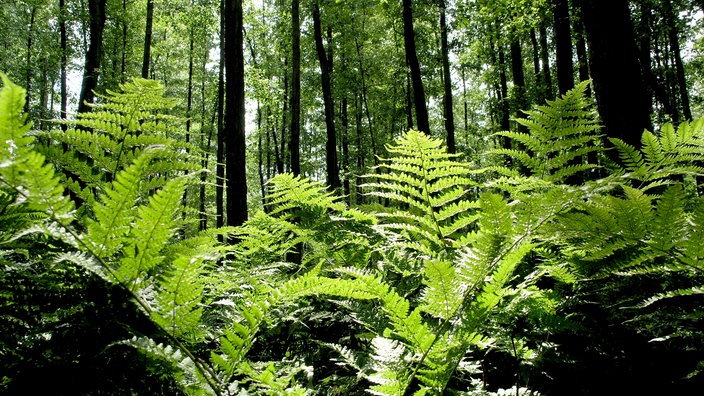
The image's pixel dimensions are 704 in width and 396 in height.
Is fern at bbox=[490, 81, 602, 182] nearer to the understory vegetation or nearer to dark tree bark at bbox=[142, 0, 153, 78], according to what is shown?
the understory vegetation

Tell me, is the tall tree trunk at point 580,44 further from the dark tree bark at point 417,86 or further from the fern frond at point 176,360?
the fern frond at point 176,360

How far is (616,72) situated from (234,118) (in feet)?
18.8

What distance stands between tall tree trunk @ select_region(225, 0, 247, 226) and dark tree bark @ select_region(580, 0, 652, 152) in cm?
524

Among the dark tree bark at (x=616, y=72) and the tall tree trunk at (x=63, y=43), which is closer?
the dark tree bark at (x=616, y=72)

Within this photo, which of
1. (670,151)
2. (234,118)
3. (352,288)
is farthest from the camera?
(234,118)

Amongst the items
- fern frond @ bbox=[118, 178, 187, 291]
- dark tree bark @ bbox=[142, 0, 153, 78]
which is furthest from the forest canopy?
dark tree bark @ bbox=[142, 0, 153, 78]

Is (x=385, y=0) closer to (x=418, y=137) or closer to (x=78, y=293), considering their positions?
(x=418, y=137)

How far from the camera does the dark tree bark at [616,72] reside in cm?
304

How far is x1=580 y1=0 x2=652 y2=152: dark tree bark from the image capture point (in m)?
3.04

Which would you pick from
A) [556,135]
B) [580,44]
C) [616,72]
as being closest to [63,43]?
[580,44]

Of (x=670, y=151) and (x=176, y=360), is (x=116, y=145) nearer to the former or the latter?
(x=176, y=360)

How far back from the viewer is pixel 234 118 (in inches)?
271

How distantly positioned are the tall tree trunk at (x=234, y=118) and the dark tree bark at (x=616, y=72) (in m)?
5.24

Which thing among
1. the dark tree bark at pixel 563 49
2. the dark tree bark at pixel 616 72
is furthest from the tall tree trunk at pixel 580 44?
the dark tree bark at pixel 616 72
